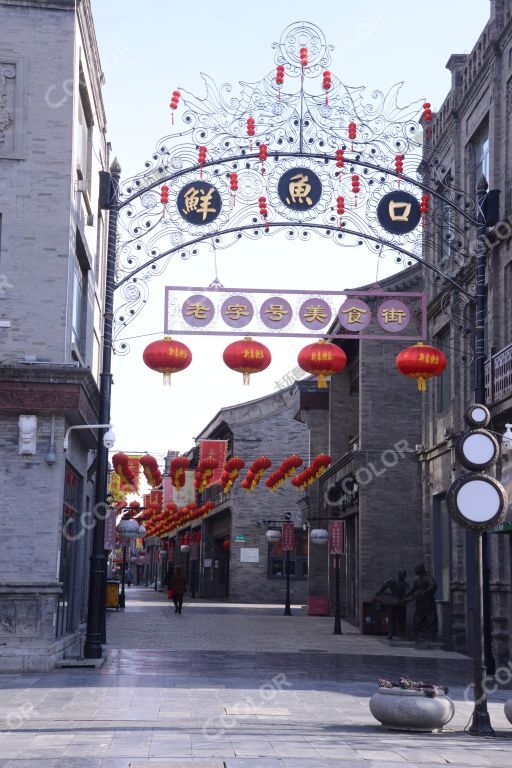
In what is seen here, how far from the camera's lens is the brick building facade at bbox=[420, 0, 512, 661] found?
2002cm

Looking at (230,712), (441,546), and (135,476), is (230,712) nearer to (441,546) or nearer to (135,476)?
(441,546)

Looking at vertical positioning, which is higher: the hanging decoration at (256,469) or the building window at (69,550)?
the hanging decoration at (256,469)

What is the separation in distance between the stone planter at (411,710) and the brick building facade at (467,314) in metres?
5.86

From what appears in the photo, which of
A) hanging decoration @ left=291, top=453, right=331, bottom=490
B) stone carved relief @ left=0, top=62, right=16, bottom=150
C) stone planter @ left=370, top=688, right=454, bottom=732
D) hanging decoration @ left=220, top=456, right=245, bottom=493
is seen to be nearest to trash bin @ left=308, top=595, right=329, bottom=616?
hanging decoration @ left=220, top=456, right=245, bottom=493

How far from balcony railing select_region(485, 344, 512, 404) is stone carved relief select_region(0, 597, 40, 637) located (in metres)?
9.09

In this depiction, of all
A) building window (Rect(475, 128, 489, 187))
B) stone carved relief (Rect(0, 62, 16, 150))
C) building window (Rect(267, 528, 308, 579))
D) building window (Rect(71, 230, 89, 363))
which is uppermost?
building window (Rect(475, 128, 489, 187))

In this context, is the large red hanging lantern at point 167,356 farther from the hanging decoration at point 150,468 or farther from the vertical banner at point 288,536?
the vertical banner at point 288,536

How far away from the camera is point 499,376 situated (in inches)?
794

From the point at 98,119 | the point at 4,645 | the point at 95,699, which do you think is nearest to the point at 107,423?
the point at 4,645

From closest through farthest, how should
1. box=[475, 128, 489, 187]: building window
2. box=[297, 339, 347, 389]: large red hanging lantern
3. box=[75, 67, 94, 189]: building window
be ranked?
box=[297, 339, 347, 389]: large red hanging lantern, box=[75, 67, 94, 189]: building window, box=[475, 128, 489, 187]: building window

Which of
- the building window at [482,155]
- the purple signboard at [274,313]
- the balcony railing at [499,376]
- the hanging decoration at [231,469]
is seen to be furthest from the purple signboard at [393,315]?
the hanging decoration at [231,469]

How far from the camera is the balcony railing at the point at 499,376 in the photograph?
19469 millimetres

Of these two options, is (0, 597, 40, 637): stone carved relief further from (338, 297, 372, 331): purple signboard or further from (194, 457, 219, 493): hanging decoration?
(194, 457, 219, 493): hanging decoration

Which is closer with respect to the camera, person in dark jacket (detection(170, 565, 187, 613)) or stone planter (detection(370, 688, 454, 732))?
stone planter (detection(370, 688, 454, 732))
